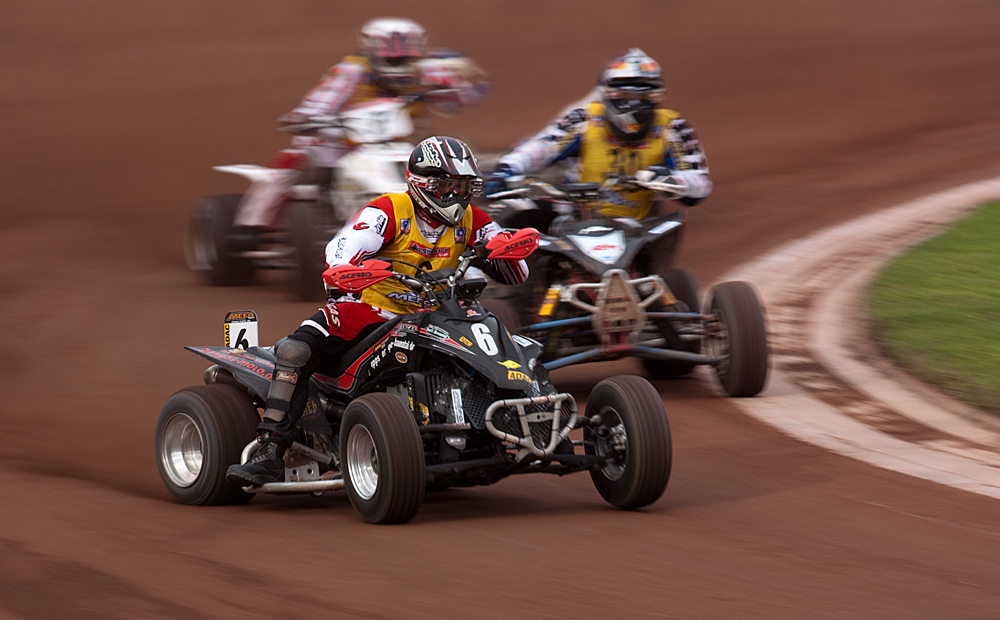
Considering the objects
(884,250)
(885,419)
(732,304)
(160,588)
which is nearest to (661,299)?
(732,304)

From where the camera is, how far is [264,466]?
25.3 feet

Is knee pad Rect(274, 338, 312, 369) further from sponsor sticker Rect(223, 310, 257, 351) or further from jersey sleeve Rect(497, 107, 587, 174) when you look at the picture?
jersey sleeve Rect(497, 107, 587, 174)

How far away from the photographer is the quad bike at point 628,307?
34.0 feet

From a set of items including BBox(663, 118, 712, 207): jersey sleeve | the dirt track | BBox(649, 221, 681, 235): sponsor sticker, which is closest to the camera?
the dirt track

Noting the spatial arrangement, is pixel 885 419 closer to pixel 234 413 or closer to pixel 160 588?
pixel 234 413

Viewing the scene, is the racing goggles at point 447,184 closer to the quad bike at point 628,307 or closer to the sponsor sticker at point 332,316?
the sponsor sticker at point 332,316

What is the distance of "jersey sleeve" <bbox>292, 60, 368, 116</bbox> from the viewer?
15.1m

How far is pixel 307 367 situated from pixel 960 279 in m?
8.60

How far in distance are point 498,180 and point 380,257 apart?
12.9 feet

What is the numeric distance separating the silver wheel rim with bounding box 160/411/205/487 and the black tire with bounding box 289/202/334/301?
5532mm

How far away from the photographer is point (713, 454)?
30.0 ft

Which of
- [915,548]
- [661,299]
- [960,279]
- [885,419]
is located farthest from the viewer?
[960,279]

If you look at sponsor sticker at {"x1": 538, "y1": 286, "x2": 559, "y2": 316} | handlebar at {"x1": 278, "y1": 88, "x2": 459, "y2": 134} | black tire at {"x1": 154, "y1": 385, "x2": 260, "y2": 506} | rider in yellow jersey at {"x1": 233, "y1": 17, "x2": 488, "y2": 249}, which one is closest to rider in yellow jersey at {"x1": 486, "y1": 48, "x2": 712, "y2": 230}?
sponsor sticker at {"x1": 538, "y1": 286, "x2": 559, "y2": 316}

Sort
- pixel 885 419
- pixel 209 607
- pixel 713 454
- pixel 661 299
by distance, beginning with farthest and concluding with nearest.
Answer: pixel 661 299 → pixel 885 419 → pixel 713 454 → pixel 209 607
